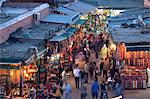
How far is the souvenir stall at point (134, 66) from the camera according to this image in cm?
1995

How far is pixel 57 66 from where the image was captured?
72.3 feet

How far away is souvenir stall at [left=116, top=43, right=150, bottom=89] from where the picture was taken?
1995 centimetres

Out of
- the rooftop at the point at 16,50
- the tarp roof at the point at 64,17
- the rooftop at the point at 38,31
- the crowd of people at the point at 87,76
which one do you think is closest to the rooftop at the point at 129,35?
the crowd of people at the point at 87,76

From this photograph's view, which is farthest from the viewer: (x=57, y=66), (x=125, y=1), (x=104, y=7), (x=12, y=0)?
(x=125, y=1)

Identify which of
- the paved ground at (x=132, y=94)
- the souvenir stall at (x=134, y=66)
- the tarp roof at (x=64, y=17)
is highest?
the tarp roof at (x=64, y=17)

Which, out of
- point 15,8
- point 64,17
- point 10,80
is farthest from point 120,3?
point 10,80

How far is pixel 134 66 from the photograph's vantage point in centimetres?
2084

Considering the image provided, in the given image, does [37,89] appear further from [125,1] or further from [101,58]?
[125,1]

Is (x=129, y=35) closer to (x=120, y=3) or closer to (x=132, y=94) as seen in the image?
(x=132, y=94)

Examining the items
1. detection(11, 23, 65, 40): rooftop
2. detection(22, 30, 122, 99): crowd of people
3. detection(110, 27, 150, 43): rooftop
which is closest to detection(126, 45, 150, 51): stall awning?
detection(110, 27, 150, 43): rooftop

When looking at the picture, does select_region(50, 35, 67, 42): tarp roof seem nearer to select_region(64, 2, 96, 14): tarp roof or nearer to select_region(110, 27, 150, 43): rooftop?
select_region(110, 27, 150, 43): rooftop

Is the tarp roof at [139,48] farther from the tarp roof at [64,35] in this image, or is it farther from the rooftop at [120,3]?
the rooftop at [120,3]

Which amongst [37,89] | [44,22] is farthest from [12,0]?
[37,89]

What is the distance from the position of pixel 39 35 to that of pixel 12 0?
7.83 m
